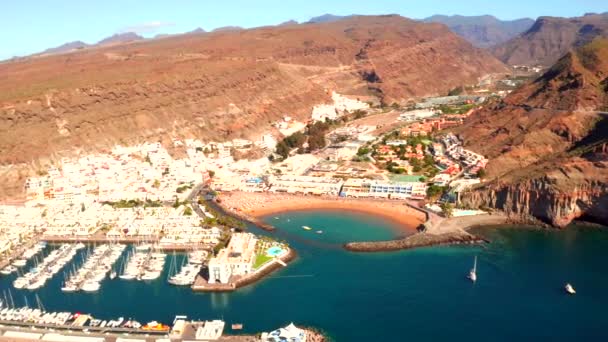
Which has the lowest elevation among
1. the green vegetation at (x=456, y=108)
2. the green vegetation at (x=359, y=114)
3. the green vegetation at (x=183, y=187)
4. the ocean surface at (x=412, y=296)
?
→ the ocean surface at (x=412, y=296)

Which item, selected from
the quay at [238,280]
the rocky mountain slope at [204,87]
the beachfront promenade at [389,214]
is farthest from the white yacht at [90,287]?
the rocky mountain slope at [204,87]

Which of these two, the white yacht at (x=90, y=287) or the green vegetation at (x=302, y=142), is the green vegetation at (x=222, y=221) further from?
the green vegetation at (x=302, y=142)

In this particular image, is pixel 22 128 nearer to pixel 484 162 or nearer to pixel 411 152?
pixel 411 152

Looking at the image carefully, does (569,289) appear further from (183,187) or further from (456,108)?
(456,108)

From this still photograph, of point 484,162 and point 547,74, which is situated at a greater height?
point 547,74

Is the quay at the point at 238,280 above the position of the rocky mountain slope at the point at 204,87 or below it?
below

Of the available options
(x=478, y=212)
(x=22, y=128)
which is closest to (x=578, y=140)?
(x=478, y=212)

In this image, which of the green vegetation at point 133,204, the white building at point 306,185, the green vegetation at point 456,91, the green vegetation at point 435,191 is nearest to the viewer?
the green vegetation at point 133,204
